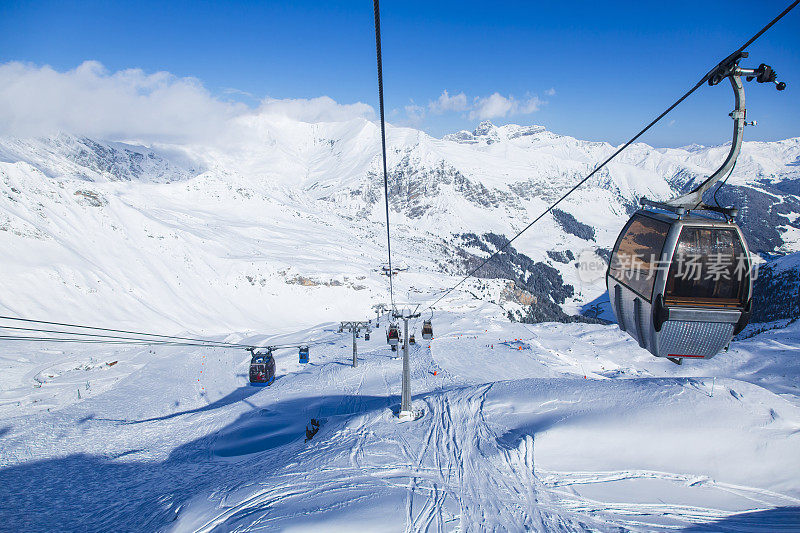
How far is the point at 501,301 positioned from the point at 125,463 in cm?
8120

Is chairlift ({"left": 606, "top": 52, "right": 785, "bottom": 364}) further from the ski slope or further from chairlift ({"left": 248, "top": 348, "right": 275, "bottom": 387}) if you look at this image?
chairlift ({"left": 248, "top": 348, "right": 275, "bottom": 387})

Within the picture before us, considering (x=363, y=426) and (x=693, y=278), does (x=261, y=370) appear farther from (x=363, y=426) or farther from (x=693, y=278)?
(x=693, y=278)

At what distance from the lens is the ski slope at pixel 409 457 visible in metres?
9.85

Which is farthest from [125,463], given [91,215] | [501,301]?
[501,301]

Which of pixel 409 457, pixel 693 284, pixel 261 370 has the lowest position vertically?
pixel 409 457

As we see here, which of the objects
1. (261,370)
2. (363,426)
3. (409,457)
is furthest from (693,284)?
(261,370)

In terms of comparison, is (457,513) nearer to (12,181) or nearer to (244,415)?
(244,415)

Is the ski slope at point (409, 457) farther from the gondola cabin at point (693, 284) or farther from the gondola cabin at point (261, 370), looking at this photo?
the gondola cabin at point (693, 284)

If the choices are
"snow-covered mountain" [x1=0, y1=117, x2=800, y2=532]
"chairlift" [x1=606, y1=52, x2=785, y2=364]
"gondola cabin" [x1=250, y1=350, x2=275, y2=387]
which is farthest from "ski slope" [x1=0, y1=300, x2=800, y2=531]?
"chairlift" [x1=606, y1=52, x2=785, y2=364]

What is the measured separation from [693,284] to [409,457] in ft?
32.5

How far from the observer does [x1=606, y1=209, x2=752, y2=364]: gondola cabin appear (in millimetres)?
5309

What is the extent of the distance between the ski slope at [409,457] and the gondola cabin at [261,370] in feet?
3.34

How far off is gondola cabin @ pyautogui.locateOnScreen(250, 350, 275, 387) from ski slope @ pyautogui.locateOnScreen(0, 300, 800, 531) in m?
1.02

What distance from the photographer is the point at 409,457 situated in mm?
12438
